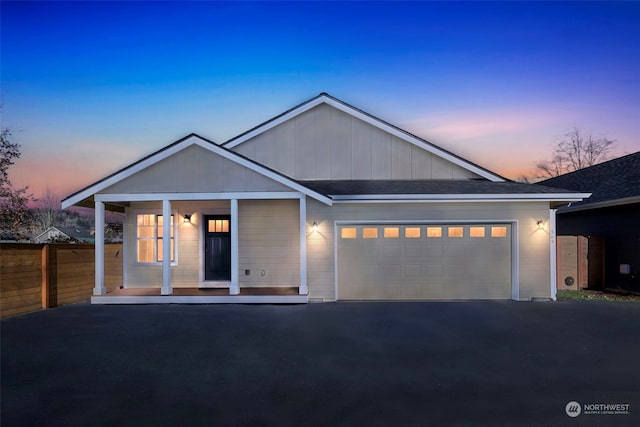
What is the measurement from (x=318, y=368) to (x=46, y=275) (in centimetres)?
813

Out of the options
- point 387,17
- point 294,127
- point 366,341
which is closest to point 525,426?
point 366,341

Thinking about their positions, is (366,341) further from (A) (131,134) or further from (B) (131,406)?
(A) (131,134)

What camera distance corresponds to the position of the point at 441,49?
14320mm

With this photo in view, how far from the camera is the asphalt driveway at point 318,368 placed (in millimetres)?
3506

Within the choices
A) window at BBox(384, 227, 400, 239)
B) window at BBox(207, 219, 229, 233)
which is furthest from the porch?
window at BBox(384, 227, 400, 239)

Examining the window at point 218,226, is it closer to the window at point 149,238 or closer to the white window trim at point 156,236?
the white window trim at point 156,236

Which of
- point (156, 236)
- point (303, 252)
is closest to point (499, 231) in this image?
point (303, 252)

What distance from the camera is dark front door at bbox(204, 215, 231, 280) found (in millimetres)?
11086

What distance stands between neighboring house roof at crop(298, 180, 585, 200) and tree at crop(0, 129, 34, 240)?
12222 millimetres

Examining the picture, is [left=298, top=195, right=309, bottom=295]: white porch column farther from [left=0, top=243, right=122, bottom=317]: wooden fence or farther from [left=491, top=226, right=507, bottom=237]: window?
[left=0, top=243, right=122, bottom=317]: wooden fence

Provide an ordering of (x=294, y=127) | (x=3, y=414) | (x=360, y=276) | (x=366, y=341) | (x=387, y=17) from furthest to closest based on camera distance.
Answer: (x=387, y=17) < (x=294, y=127) < (x=360, y=276) < (x=366, y=341) < (x=3, y=414)

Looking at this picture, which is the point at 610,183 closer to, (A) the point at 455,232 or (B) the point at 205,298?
(A) the point at 455,232

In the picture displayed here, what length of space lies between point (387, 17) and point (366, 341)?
11573 mm

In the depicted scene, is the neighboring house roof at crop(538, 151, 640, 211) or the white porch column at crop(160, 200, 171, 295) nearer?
the white porch column at crop(160, 200, 171, 295)
